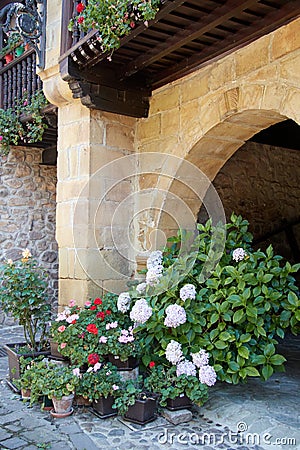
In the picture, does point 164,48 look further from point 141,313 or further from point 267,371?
point 267,371

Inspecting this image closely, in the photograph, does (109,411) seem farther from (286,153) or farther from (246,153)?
(286,153)

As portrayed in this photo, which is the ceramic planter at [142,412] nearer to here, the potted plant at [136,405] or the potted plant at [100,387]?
the potted plant at [136,405]

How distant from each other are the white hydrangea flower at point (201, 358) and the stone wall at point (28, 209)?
3.90m

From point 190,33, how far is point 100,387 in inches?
92.6

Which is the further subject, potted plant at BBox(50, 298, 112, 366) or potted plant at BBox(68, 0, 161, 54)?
potted plant at BBox(50, 298, 112, 366)

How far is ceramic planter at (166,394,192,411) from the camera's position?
9.82 feet

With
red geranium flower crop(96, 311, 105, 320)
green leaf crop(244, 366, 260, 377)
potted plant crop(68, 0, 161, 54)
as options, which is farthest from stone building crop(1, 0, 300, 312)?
green leaf crop(244, 366, 260, 377)

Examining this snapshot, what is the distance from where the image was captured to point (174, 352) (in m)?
3.03

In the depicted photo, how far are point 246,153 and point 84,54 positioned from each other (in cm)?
347

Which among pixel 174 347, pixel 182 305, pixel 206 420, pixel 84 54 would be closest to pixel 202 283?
pixel 182 305

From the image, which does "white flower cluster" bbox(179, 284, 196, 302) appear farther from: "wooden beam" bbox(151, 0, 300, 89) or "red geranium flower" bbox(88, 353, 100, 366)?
"wooden beam" bbox(151, 0, 300, 89)

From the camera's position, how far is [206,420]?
2967 mm

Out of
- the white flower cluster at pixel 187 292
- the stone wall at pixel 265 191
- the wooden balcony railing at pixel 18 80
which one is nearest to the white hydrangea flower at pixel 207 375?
the white flower cluster at pixel 187 292

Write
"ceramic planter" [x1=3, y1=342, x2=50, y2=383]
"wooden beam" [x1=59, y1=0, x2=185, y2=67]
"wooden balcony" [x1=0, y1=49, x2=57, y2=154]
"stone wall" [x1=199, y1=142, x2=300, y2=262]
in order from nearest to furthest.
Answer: "wooden beam" [x1=59, y1=0, x2=185, y2=67], "ceramic planter" [x1=3, y1=342, x2=50, y2=383], "wooden balcony" [x1=0, y1=49, x2=57, y2=154], "stone wall" [x1=199, y1=142, x2=300, y2=262]
